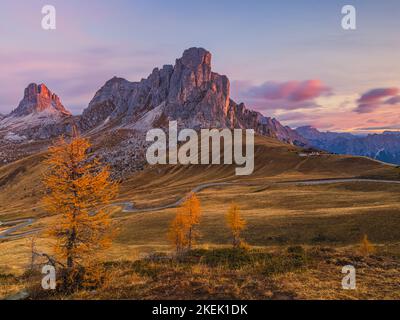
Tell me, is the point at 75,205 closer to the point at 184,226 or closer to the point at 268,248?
the point at 268,248

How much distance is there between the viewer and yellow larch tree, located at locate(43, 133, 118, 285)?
71.8 feet

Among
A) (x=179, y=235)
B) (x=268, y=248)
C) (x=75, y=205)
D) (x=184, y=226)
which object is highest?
(x=75, y=205)

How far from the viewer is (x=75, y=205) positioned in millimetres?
21719

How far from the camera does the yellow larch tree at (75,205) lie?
21891 millimetres

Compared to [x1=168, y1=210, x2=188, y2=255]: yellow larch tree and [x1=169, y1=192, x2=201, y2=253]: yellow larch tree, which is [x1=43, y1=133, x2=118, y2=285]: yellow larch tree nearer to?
[x1=168, y1=210, x2=188, y2=255]: yellow larch tree

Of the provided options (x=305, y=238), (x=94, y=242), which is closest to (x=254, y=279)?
(x=94, y=242)

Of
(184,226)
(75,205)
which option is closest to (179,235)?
(184,226)

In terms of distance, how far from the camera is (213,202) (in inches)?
3745

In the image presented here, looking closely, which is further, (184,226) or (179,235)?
(184,226)

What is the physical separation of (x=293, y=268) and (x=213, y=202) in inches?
2915

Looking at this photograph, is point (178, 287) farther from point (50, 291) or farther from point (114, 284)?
point (50, 291)

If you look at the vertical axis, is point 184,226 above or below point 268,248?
above

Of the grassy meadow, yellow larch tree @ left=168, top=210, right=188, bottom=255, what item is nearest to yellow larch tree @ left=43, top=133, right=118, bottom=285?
the grassy meadow
